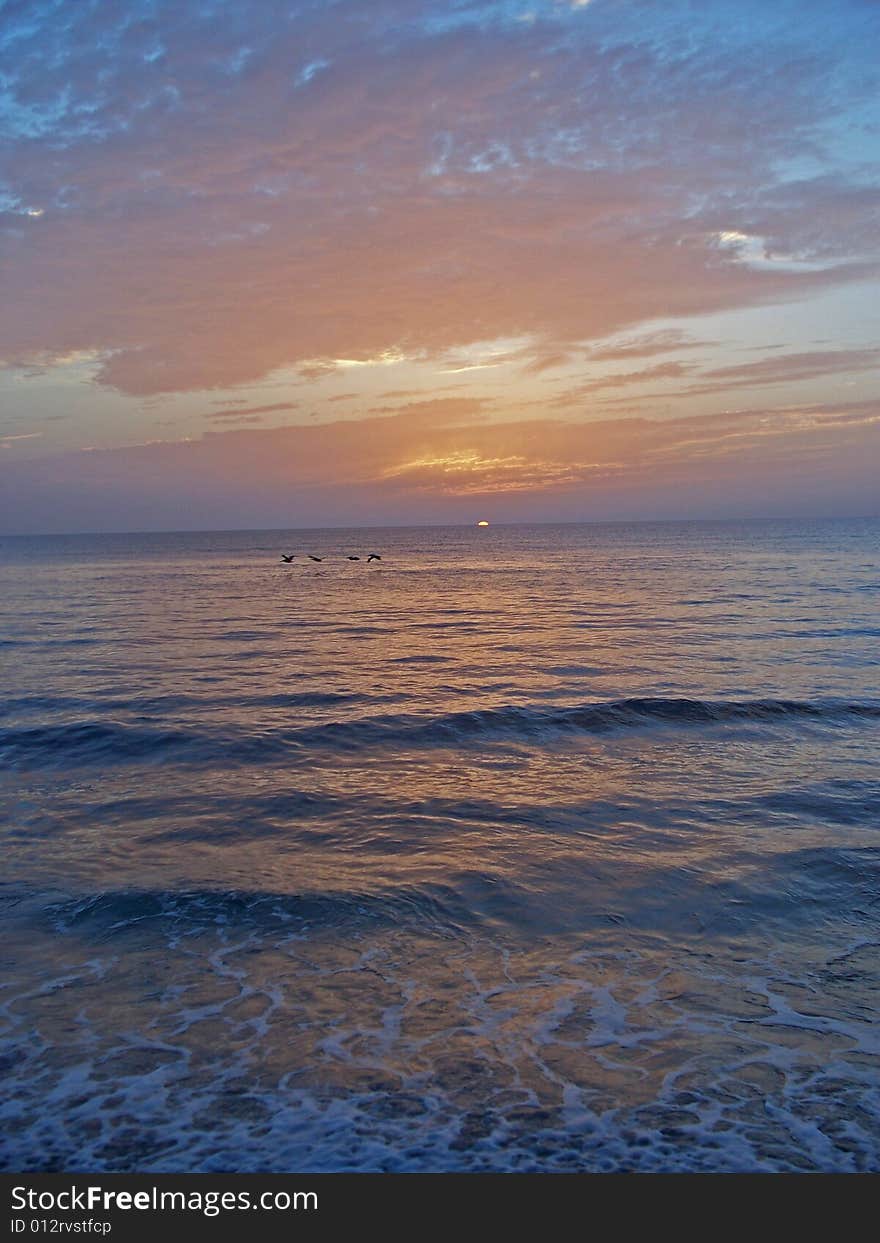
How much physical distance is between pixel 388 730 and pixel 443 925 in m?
10.1

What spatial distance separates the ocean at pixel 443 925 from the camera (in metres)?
5.98

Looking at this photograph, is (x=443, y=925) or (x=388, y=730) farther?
(x=388, y=730)

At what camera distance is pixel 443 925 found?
949 centimetres

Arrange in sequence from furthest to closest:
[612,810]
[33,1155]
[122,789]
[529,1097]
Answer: [122,789], [612,810], [529,1097], [33,1155]

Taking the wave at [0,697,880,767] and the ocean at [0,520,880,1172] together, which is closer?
the ocean at [0,520,880,1172]

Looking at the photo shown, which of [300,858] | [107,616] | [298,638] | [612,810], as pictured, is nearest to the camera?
[300,858]

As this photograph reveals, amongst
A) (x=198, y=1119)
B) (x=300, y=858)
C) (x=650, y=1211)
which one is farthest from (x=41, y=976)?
(x=650, y=1211)

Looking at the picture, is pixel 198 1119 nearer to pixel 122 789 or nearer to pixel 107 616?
pixel 122 789

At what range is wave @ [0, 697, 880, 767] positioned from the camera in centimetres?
1755

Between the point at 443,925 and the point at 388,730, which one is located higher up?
the point at 388,730

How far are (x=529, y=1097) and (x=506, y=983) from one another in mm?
1792

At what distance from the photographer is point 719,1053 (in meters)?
6.84

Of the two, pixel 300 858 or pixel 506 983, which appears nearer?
pixel 506 983

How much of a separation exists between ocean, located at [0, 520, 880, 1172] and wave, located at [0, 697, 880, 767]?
12cm
